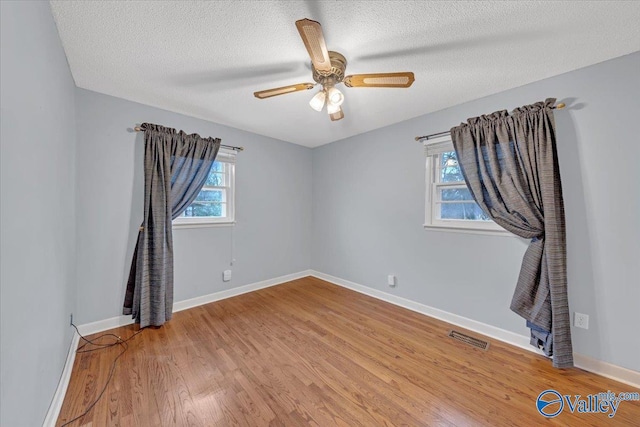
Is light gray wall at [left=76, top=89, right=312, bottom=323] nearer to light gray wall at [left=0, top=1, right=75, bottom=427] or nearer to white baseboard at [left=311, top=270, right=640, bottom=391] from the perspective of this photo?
light gray wall at [left=0, top=1, right=75, bottom=427]

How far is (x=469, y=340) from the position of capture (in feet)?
7.41

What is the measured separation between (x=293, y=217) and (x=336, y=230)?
0.78m

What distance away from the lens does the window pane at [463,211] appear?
247cm

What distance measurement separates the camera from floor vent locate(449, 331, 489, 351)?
2166 mm

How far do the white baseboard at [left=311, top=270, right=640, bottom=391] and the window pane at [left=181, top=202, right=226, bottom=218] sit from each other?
2.08 metres

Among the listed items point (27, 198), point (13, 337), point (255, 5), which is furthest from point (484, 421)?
point (255, 5)

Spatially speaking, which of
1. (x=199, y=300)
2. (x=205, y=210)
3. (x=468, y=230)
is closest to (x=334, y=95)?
(x=468, y=230)

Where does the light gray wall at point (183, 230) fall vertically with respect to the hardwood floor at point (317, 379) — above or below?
above

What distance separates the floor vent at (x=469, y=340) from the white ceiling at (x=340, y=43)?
226 cm

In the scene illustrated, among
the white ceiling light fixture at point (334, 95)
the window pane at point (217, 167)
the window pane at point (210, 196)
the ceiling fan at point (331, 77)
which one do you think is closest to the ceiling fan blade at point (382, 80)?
the ceiling fan at point (331, 77)

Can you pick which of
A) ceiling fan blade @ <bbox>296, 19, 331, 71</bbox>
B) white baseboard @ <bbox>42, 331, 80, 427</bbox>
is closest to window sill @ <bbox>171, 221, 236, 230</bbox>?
white baseboard @ <bbox>42, 331, 80, 427</bbox>

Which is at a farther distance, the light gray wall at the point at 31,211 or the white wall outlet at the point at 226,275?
the white wall outlet at the point at 226,275

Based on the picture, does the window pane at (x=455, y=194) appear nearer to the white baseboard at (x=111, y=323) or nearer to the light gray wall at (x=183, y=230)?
the light gray wall at (x=183, y=230)

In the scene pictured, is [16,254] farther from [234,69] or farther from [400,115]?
[400,115]
